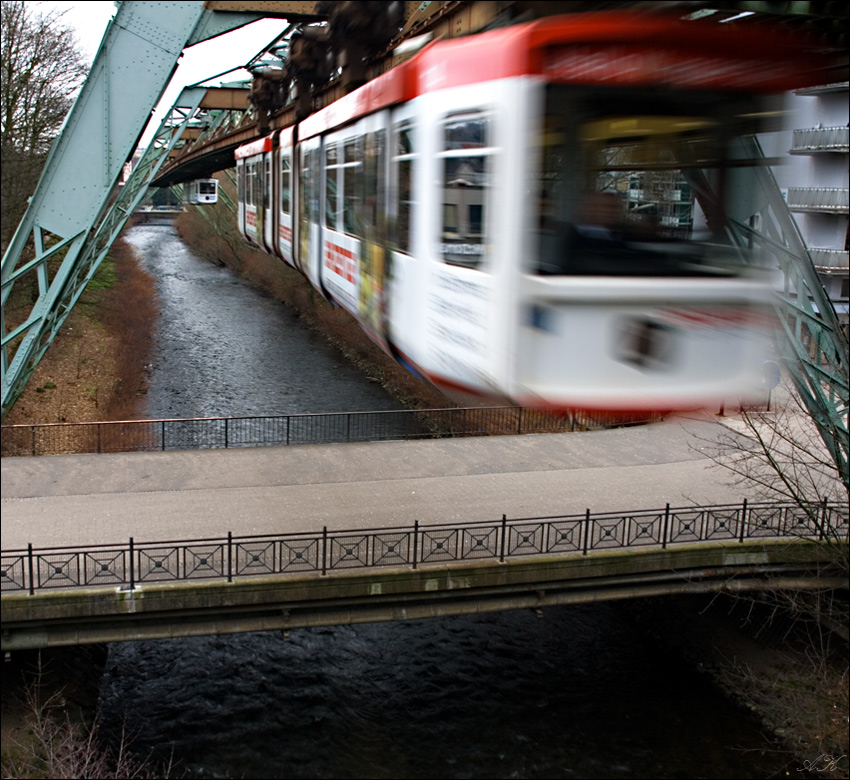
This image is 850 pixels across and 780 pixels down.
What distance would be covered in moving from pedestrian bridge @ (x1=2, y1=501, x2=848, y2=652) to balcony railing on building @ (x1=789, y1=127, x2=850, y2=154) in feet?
65.7

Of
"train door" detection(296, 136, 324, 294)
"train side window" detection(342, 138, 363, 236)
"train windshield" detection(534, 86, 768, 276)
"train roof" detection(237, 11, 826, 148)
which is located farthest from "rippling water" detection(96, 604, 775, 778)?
"train roof" detection(237, 11, 826, 148)

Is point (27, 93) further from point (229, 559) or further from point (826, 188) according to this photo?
point (826, 188)

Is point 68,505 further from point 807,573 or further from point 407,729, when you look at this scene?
point 807,573

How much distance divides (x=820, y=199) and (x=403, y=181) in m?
29.7

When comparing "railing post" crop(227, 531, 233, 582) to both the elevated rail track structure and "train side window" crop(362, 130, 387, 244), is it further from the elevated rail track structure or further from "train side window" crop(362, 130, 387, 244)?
"train side window" crop(362, 130, 387, 244)

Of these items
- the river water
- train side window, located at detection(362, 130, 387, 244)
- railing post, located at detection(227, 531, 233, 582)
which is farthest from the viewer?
the river water

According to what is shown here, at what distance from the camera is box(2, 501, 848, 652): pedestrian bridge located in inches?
451

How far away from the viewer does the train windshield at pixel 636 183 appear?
4730 millimetres

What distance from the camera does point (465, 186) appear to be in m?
5.32

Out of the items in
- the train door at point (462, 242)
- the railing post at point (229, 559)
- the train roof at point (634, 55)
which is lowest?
the railing post at point (229, 559)

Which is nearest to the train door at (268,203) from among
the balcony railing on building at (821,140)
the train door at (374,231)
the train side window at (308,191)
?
the train side window at (308,191)

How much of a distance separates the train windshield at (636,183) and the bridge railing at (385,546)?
7.47 meters

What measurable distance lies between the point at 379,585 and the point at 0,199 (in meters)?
15.4
